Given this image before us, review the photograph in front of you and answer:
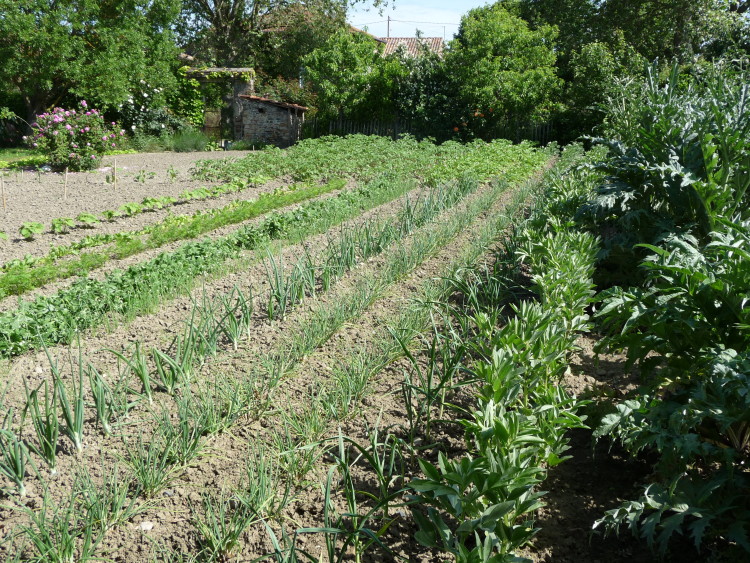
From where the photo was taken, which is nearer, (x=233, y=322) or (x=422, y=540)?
(x=422, y=540)

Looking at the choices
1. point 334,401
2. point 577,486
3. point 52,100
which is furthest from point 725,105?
point 52,100

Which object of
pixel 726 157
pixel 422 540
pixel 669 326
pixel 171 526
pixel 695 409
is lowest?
pixel 171 526

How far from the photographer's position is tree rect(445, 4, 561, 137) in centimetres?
1991

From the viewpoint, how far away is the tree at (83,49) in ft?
55.2

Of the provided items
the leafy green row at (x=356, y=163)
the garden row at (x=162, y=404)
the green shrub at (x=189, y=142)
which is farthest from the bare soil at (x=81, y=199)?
the green shrub at (x=189, y=142)

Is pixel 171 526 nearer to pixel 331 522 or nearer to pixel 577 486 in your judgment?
pixel 331 522

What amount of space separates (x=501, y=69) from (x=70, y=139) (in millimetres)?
14045

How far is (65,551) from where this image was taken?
2.07 metres

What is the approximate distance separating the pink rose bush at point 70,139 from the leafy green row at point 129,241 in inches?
227

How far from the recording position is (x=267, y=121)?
2177 centimetres

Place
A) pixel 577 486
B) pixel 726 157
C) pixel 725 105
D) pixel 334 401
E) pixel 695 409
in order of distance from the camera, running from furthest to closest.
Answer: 1. pixel 725 105
2. pixel 726 157
3. pixel 334 401
4. pixel 577 486
5. pixel 695 409

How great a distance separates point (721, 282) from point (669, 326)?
34 centimetres

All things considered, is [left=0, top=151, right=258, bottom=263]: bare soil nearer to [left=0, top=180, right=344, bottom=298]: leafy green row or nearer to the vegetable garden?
[left=0, top=180, right=344, bottom=298]: leafy green row

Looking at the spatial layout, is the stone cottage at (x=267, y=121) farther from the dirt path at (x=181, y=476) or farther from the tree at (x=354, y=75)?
the dirt path at (x=181, y=476)
